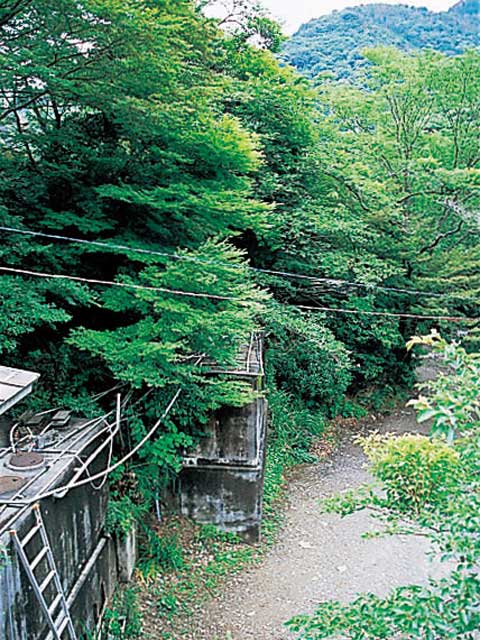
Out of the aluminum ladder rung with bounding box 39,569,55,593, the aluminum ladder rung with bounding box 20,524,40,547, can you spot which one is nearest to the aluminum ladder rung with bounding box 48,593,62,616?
the aluminum ladder rung with bounding box 39,569,55,593

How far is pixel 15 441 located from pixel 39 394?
1.10m

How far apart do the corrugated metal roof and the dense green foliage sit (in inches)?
104

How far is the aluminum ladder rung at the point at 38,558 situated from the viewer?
404cm

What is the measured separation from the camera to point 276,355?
11.1 metres

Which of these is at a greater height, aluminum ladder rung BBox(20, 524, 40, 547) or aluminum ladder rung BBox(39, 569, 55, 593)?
aluminum ladder rung BBox(20, 524, 40, 547)

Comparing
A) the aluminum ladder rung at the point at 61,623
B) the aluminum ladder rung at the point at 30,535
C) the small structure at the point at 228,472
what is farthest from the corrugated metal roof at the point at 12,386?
the small structure at the point at 228,472

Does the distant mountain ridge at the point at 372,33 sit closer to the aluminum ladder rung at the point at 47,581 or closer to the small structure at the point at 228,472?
the small structure at the point at 228,472

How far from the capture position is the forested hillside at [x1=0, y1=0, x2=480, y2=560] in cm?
594

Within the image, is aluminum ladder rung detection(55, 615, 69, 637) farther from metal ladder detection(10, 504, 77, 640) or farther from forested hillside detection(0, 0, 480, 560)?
forested hillside detection(0, 0, 480, 560)

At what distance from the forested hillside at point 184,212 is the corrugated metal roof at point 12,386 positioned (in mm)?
1472

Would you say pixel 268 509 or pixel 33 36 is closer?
pixel 33 36

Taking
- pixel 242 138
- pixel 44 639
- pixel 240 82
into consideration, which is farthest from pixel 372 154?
pixel 44 639

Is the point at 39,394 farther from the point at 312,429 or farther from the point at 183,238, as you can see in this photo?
the point at 312,429

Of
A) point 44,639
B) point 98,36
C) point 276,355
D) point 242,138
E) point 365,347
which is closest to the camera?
point 44,639
